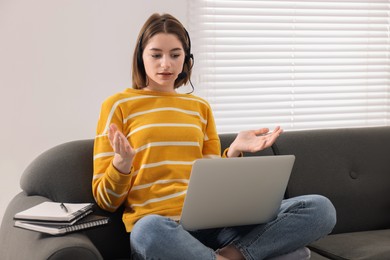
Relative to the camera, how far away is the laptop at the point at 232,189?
5.89 feet

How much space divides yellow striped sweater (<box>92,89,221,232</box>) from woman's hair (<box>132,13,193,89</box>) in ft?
0.26

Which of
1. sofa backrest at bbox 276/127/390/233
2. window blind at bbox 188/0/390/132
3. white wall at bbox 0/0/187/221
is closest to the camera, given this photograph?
sofa backrest at bbox 276/127/390/233

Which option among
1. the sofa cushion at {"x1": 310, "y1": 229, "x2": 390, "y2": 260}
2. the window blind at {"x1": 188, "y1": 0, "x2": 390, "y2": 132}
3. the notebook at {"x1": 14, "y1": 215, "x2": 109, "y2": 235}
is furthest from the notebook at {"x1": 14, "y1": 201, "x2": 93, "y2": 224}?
the window blind at {"x1": 188, "y1": 0, "x2": 390, "y2": 132}

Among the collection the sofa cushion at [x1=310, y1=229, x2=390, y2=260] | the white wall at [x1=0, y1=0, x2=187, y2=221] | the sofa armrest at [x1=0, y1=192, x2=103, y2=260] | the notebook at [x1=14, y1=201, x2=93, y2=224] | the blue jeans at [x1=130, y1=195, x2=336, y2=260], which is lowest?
the sofa cushion at [x1=310, y1=229, x2=390, y2=260]

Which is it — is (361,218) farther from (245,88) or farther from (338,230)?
(245,88)

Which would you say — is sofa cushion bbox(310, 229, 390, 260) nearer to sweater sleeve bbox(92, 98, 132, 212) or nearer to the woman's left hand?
the woman's left hand

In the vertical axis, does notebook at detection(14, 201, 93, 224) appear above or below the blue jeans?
above

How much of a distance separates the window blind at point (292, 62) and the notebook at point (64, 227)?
4.66 ft

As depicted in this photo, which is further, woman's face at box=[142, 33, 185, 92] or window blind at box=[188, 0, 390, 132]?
window blind at box=[188, 0, 390, 132]

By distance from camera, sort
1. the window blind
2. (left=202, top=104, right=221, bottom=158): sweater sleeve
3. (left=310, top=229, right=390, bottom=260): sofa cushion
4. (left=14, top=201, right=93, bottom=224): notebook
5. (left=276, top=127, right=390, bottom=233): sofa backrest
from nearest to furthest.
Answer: (left=14, top=201, right=93, bottom=224): notebook, (left=310, top=229, right=390, bottom=260): sofa cushion, (left=202, top=104, right=221, bottom=158): sweater sleeve, (left=276, top=127, right=390, bottom=233): sofa backrest, the window blind


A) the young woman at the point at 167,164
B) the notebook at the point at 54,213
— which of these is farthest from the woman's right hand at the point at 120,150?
the notebook at the point at 54,213

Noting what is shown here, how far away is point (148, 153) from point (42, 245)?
58cm

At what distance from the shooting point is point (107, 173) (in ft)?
6.63

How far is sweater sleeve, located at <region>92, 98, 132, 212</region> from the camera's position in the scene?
2.01m
